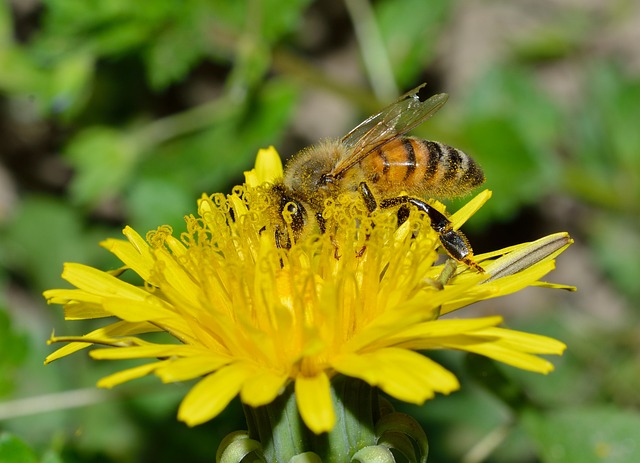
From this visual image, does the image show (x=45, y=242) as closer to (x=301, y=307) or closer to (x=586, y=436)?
(x=301, y=307)

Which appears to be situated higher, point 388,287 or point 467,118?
point 388,287

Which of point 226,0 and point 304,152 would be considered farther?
point 226,0

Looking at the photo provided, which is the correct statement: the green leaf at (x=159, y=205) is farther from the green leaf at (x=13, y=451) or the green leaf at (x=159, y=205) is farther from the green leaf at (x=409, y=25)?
the green leaf at (x=409, y=25)

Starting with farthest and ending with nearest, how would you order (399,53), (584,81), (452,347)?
(584,81) < (399,53) < (452,347)

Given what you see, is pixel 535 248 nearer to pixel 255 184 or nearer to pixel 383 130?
pixel 383 130

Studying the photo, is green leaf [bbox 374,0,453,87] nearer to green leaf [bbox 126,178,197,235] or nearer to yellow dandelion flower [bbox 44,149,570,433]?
green leaf [bbox 126,178,197,235]

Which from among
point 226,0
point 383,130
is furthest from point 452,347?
point 226,0

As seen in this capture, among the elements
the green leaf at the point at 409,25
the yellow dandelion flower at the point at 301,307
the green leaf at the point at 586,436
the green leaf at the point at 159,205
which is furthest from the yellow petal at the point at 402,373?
the green leaf at the point at 409,25
